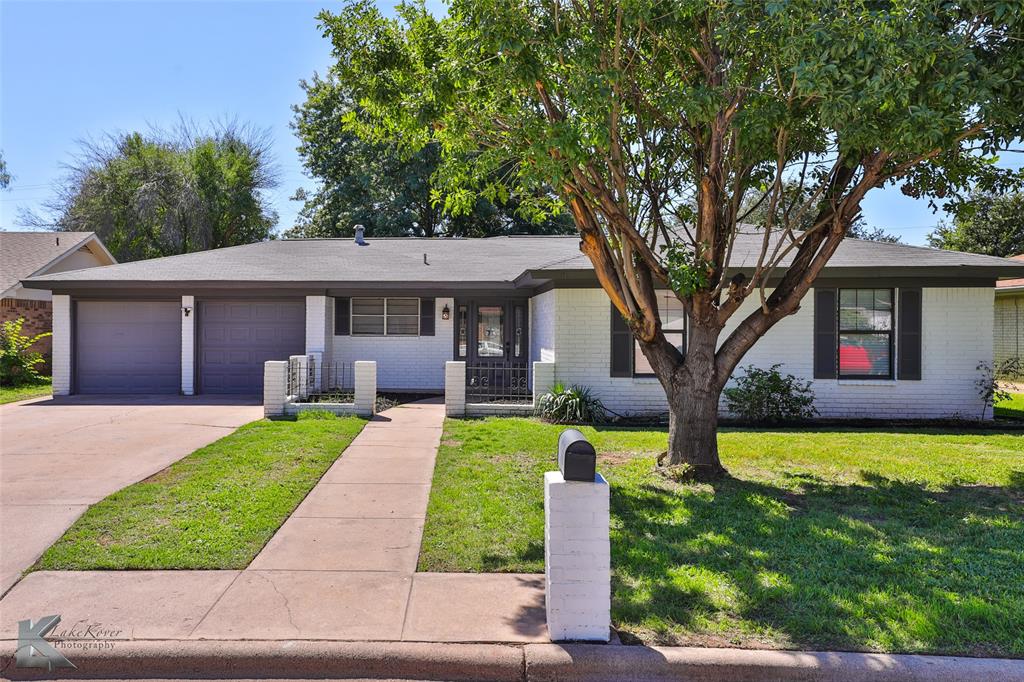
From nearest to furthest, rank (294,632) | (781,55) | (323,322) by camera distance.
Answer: (294,632) < (781,55) < (323,322)

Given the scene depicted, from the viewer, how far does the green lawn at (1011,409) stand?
12198mm

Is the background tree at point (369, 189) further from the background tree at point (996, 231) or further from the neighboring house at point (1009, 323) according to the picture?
the background tree at point (996, 231)

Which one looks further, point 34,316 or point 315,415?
point 34,316

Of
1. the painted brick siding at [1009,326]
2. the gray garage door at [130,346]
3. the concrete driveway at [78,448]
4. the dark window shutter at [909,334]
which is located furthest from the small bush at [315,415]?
the painted brick siding at [1009,326]

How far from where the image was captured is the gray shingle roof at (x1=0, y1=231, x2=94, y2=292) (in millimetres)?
20359

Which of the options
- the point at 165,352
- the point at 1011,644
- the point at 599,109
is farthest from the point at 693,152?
the point at 165,352

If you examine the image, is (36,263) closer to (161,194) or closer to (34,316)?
(34,316)

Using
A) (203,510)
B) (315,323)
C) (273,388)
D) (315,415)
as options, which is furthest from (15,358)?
(203,510)

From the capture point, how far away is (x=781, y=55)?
5.60 meters

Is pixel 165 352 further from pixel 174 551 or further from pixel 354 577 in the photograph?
pixel 354 577

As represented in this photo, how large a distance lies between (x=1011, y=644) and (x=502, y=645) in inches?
111

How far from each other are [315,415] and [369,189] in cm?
1828

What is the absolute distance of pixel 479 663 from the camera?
349 cm

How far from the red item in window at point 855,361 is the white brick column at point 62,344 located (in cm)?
1610
